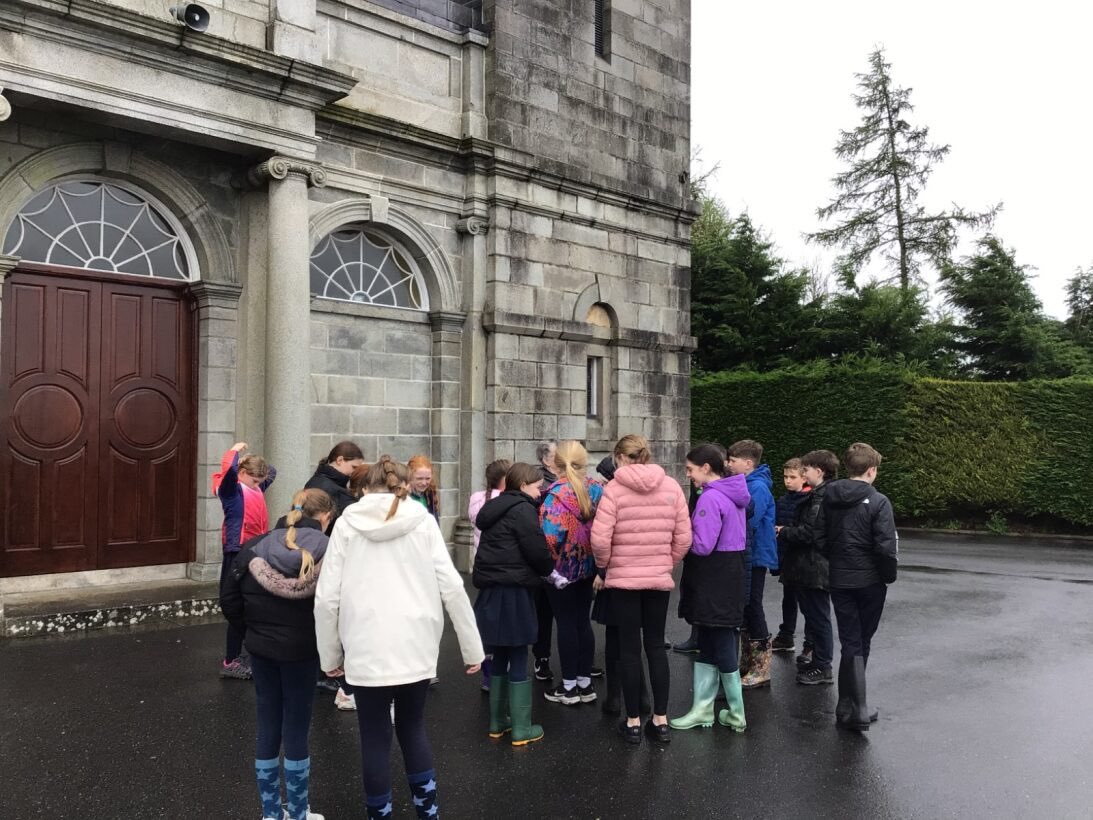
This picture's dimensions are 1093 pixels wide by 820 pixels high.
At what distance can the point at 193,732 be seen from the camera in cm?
527

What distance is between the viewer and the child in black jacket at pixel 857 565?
5488 mm

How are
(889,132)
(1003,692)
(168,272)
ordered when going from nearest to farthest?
(1003,692), (168,272), (889,132)

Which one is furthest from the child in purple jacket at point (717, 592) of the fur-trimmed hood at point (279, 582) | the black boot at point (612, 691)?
the fur-trimmed hood at point (279, 582)

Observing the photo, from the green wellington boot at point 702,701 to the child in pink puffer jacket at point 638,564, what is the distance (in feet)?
0.89

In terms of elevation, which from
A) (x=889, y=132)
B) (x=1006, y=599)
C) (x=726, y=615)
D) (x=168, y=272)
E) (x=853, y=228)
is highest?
(x=889, y=132)

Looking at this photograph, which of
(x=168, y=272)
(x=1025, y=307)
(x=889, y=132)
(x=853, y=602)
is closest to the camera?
(x=853, y=602)

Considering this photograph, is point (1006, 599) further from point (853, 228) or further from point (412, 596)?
point (853, 228)

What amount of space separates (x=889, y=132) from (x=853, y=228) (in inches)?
132

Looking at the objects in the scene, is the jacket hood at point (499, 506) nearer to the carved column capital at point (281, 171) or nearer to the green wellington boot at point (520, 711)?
the green wellington boot at point (520, 711)

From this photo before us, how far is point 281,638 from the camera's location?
12.7ft

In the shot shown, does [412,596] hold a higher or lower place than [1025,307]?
lower

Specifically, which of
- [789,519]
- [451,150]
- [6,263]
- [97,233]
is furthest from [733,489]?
[451,150]

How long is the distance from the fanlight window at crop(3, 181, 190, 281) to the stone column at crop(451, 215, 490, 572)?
10.7 feet

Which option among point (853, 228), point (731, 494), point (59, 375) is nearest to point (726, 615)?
point (731, 494)
